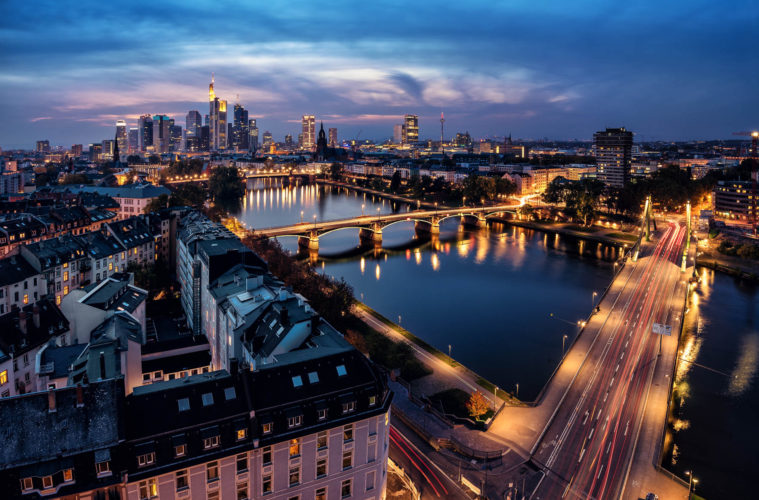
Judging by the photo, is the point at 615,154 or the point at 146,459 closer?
the point at 146,459

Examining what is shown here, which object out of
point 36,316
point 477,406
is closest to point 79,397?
point 36,316

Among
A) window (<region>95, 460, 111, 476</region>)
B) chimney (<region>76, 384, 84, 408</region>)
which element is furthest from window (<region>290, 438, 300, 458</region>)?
chimney (<region>76, 384, 84, 408</region>)

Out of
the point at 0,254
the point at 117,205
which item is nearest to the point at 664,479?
the point at 0,254

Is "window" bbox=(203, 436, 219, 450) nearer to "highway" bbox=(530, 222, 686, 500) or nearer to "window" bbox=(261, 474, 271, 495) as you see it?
"window" bbox=(261, 474, 271, 495)

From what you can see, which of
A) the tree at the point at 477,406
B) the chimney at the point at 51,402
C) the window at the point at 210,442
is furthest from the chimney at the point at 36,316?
the tree at the point at 477,406

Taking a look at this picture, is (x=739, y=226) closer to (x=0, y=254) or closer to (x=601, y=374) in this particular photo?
(x=601, y=374)

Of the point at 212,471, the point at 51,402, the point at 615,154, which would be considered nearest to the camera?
the point at 51,402

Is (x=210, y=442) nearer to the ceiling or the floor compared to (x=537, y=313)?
nearer to the ceiling

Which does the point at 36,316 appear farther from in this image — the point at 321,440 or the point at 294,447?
the point at 321,440
